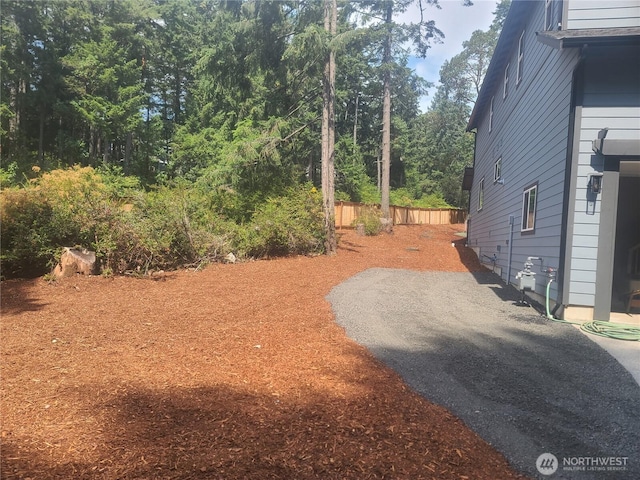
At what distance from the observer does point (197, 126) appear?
2759 centimetres

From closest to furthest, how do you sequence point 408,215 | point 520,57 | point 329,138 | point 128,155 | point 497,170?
point 520,57
point 497,170
point 329,138
point 128,155
point 408,215

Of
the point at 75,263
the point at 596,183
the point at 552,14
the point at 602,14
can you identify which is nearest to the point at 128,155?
the point at 75,263

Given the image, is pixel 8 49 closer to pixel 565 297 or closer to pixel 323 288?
pixel 323 288

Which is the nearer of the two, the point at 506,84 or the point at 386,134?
the point at 506,84

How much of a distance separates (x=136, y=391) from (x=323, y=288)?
4.89m

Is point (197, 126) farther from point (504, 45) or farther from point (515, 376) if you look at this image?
point (515, 376)

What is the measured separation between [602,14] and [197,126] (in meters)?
26.2

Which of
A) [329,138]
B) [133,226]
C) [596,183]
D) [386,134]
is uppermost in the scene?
[386,134]

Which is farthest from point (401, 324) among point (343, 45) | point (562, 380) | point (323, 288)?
point (343, 45)

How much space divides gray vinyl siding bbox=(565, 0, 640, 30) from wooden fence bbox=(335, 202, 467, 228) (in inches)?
583

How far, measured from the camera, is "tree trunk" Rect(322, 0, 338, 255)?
40.6ft

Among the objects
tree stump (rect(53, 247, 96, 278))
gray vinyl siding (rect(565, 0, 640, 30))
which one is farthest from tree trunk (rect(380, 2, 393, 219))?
tree stump (rect(53, 247, 96, 278))

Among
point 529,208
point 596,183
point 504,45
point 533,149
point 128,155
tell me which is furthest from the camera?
point 128,155

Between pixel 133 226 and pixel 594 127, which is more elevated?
pixel 594 127
